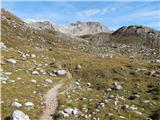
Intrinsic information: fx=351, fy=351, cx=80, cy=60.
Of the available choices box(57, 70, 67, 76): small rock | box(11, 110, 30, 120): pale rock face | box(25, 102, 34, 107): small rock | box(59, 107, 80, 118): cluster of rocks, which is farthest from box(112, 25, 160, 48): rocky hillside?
box(11, 110, 30, 120): pale rock face

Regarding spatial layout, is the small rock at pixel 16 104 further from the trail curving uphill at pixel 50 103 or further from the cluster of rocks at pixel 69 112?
the cluster of rocks at pixel 69 112

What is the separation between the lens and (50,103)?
35.6 m

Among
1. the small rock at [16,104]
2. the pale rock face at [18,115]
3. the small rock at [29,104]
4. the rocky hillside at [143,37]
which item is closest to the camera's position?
the pale rock face at [18,115]

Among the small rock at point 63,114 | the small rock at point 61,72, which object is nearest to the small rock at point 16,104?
the small rock at point 63,114

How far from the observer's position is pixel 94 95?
39219mm

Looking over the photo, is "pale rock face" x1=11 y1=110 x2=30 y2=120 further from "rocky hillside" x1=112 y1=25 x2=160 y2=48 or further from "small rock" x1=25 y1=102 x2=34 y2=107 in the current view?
"rocky hillside" x1=112 y1=25 x2=160 y2=48

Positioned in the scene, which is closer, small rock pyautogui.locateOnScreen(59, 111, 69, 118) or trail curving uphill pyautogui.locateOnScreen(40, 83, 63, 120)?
small rock pyautogui.locateOnScreen(59, 111, 69, 118)

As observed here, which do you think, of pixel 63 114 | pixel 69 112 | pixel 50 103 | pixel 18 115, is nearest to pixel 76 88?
pixel 50 103

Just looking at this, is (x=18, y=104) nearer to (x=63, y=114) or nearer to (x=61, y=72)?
(x=63, y=114)

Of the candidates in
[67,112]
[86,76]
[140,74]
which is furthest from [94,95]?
[140,74]

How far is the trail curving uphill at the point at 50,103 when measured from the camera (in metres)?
31.9

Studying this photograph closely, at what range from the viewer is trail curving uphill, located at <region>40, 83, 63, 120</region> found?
105 ft

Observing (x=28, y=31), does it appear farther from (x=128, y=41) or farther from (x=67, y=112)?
(x=128, y=41)

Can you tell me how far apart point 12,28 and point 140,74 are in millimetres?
47567
